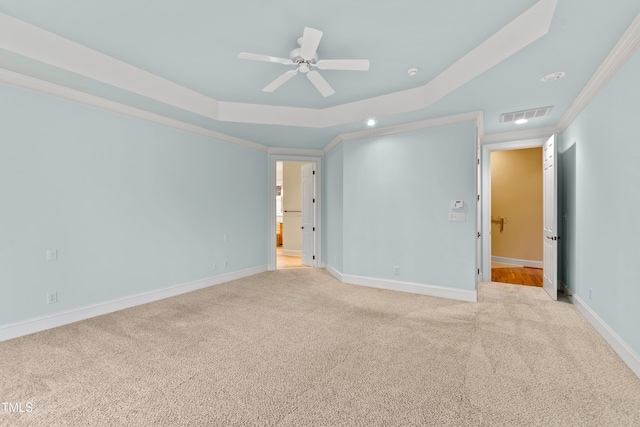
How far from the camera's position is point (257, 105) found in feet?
14.2

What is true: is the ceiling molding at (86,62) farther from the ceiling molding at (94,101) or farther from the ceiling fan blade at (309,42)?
the ceiling fan blade at (309,42)

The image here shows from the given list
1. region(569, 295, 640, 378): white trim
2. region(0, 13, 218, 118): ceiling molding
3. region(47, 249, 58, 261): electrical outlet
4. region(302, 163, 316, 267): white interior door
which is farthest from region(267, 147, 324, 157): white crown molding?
region(569, 295, 640, 378): white trim

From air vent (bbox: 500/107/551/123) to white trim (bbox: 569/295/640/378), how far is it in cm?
238

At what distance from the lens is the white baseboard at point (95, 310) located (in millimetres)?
2878

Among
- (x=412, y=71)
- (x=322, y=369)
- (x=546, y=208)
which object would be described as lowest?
(x=322, y=369)

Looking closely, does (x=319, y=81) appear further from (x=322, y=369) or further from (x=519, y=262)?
(x=519, y=262)

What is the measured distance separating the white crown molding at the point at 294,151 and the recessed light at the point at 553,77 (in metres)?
3.90

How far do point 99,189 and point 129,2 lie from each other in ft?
7.14

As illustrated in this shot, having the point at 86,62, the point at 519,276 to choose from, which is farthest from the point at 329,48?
the point at 519,276

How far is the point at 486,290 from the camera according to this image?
4.59 metres

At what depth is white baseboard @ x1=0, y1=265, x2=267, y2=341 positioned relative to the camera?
2.88 m

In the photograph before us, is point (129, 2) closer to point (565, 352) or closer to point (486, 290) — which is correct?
point (565, 352)

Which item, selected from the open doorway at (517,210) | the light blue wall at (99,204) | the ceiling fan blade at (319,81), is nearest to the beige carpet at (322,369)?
the light blue wall at (99,204)

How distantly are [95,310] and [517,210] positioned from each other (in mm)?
8055
